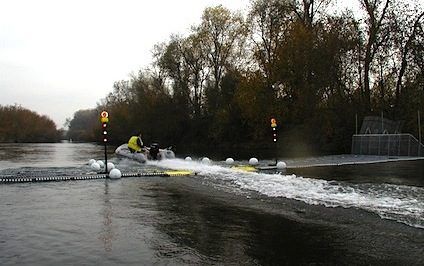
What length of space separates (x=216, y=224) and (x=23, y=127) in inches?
4057

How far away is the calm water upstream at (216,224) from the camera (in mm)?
6195

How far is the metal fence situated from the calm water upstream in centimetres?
1421

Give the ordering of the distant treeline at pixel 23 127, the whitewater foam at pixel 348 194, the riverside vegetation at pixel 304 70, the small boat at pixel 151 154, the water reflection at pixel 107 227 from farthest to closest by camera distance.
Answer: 1. the distant treeline at pixel 23 127
2. the riverside vegetation at pixel 304 70
3. the small boat at pixel 151 154
4. the whitewater foam at pixel 348 194
5. the water reflection at pixel 107 227

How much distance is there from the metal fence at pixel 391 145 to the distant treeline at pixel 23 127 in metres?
87.7

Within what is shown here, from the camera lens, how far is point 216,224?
8211 mm

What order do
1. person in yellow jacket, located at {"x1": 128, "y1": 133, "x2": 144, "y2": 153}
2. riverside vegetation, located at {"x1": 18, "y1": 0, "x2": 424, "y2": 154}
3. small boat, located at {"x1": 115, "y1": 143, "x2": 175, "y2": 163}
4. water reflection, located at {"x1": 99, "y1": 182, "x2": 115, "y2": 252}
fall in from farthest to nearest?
1. riverside vegetation, located at {"x1": 18, "y1": 0, "x2": 424, "y2": 154}
2. person in yellow jacket, located at {"x1": 128, "y1": 133, "x2": 144, "y2": 153}
3. small boat, located at {"x1": 115, "y1": 143, "x2": 175, "y2": 163}
4. water reflection, located at {"x1": 99, "y1": 182, "x2": 115, "y2": 252}

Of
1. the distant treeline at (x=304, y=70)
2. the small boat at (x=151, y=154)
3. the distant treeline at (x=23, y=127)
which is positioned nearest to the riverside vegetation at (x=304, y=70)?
the distant treeline at (x=304, y=70)

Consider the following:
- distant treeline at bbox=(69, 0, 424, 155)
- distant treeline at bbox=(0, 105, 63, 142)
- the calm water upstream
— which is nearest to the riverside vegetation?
distant treeline at bbox=(69, 0, 424, 155)

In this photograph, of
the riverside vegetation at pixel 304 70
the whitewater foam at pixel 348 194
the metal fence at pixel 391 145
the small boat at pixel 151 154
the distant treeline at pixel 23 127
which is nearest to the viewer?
the whitewater foam at pixel 348 194

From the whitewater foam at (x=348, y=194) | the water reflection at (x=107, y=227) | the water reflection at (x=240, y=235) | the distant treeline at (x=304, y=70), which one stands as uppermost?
the distant treeline at (x=304, y=70)

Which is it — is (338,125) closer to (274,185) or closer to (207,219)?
(274,185)

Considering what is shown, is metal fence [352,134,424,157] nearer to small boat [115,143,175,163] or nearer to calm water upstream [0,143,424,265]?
small boat [115,143,175,163]

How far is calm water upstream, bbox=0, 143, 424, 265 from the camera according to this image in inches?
244

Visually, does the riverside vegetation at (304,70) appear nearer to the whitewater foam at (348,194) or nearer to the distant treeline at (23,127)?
the whitewater foam at (348,194)
